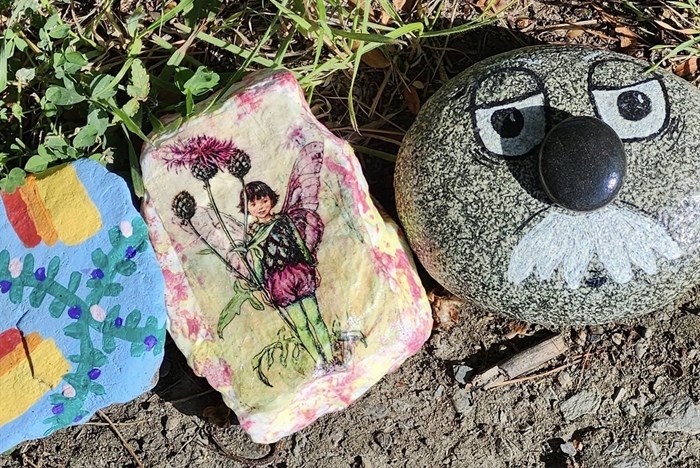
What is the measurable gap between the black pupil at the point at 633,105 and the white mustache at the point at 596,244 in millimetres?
199

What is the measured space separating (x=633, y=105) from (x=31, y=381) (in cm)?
148

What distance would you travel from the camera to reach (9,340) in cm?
196

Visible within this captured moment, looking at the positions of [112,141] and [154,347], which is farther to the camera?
[112,141]

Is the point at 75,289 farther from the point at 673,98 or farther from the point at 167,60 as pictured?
the point at 673,98

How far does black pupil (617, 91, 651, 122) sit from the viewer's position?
1.71 metres

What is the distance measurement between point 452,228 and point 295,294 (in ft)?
1.24

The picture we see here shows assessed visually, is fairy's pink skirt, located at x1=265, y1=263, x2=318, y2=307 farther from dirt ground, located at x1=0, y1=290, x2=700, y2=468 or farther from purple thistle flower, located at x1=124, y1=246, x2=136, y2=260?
dirt ground, located at x1=0, y1=290, x2=700, y2=468

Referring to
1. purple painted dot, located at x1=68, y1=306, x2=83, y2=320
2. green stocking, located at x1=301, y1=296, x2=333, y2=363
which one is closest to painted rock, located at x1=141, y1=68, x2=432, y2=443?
green stocking, located at x1=301, y1=296, x2=333, y2=363

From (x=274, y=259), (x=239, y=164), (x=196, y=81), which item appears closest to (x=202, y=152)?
(x=239, y=164)

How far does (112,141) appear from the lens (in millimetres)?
2059

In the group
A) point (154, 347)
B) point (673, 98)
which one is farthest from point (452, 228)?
point (154, 347)

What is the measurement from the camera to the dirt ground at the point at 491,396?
2.14 metres

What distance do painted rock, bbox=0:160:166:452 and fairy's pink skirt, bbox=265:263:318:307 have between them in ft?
0.85

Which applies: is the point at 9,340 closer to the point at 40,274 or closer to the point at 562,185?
the point at 40,274
